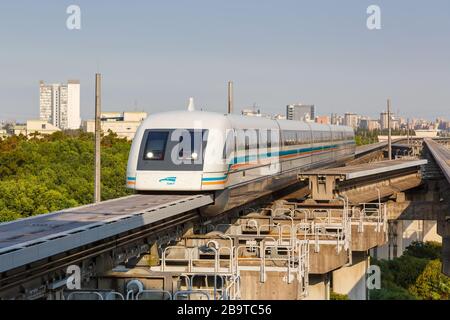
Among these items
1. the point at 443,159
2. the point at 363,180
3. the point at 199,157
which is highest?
the point at 199,157

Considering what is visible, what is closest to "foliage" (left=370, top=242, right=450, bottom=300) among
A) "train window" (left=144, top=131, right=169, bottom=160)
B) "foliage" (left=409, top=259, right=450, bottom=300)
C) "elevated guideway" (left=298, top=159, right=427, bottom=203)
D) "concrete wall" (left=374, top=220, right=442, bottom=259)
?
"foliage" (left=409, top=259, right=450, bottom=300)

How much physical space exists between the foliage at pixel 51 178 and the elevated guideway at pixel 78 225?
1154 inches

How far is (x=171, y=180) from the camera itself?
18953 mm

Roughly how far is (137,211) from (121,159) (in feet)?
192

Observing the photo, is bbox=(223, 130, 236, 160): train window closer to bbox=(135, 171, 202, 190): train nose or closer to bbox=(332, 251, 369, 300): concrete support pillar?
bbox=(135, 171, 202, 190): train nose

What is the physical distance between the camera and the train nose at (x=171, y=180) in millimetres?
18812

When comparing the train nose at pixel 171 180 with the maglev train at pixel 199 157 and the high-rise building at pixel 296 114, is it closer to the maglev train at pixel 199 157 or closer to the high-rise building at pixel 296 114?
the maglev train at pixel 199 157

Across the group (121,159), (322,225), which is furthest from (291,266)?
(121,159)

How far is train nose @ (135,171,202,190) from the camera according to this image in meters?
18.8

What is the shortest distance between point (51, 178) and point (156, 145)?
131 ft

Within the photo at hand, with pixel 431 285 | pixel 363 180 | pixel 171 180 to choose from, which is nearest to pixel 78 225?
pixel 171 180

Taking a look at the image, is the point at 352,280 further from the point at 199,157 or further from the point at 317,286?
the point at 199,157
